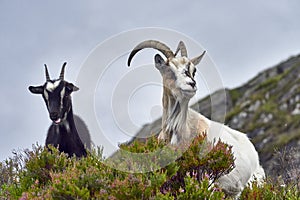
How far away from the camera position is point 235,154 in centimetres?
1105

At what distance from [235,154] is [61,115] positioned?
3.55 metres

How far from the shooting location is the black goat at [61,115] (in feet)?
39.1

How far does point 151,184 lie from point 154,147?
3.21 feet

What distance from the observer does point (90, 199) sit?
7629mm

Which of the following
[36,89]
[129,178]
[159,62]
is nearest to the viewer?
[129,178]

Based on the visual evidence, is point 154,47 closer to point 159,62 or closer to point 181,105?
point 159,62

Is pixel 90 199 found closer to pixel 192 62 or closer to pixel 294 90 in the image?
pixel 192 62

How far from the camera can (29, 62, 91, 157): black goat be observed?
1191cm

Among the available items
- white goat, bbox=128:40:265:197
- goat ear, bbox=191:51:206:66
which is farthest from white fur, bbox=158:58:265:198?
goat ear, bbox=191:51:206:66

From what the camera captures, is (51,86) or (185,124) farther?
(51,86)

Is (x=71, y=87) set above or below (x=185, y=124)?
above

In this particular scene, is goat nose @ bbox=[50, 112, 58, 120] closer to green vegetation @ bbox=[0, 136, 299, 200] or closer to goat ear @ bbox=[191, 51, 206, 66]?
green vegetation @ bbox=[0, 136, 299, 200]

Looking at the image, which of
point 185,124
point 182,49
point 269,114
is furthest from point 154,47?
point 269,114

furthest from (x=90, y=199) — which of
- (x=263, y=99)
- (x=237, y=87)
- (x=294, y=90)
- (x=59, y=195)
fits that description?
(x=237, y=87)
